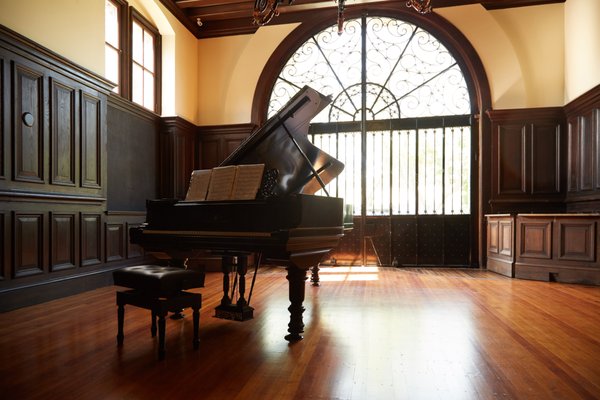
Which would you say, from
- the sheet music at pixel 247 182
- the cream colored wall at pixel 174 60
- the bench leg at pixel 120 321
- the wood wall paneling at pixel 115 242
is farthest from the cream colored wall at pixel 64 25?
the bench leg at pixel 120 321

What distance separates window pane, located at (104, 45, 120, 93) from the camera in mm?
5477

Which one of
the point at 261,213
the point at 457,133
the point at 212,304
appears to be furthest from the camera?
the point at 457,133

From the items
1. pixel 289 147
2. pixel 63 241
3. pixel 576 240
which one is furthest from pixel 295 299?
pixel 576 240

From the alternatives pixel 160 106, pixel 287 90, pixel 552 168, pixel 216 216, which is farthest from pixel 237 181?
pixel 552 168

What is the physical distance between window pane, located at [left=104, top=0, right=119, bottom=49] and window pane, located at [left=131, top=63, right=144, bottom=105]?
0.50 metres

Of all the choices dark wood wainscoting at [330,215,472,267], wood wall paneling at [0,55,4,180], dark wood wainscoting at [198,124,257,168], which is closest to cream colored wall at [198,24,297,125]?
dark wood wainscoting at [198,124,257,168]

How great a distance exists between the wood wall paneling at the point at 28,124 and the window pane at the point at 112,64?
1448 millimetres

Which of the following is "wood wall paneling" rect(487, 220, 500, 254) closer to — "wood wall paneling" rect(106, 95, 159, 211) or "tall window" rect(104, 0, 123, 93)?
"wood wall paneling" rect(106, 95, 159, 211)

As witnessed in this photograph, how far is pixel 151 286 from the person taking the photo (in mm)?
2516

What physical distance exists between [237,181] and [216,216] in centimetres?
30

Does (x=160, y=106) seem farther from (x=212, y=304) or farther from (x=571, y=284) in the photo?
(x=571, y=284)

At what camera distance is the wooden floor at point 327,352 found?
2.05 metres

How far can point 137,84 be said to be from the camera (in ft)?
20.3

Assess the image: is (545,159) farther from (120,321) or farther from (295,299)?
(120,321)
